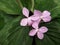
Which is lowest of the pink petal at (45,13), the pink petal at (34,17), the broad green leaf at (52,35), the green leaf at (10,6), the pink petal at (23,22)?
the broad green leaf at (52,35)

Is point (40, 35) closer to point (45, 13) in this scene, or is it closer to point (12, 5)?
point (45, 13)

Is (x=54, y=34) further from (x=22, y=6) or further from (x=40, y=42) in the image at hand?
(x=22, y=6)

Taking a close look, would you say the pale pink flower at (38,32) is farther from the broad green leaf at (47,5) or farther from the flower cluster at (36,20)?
the broad green leaf at (47,5)

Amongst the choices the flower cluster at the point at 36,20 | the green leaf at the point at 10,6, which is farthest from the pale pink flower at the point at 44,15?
the green leaf at the point at 10,6

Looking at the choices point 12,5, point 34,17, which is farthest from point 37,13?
point 12,5

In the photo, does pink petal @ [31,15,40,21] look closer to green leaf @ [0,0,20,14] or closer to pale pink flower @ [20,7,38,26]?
pale pink flower @ [20,7,38,26]

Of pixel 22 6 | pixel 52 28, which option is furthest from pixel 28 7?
pixel 52 28
